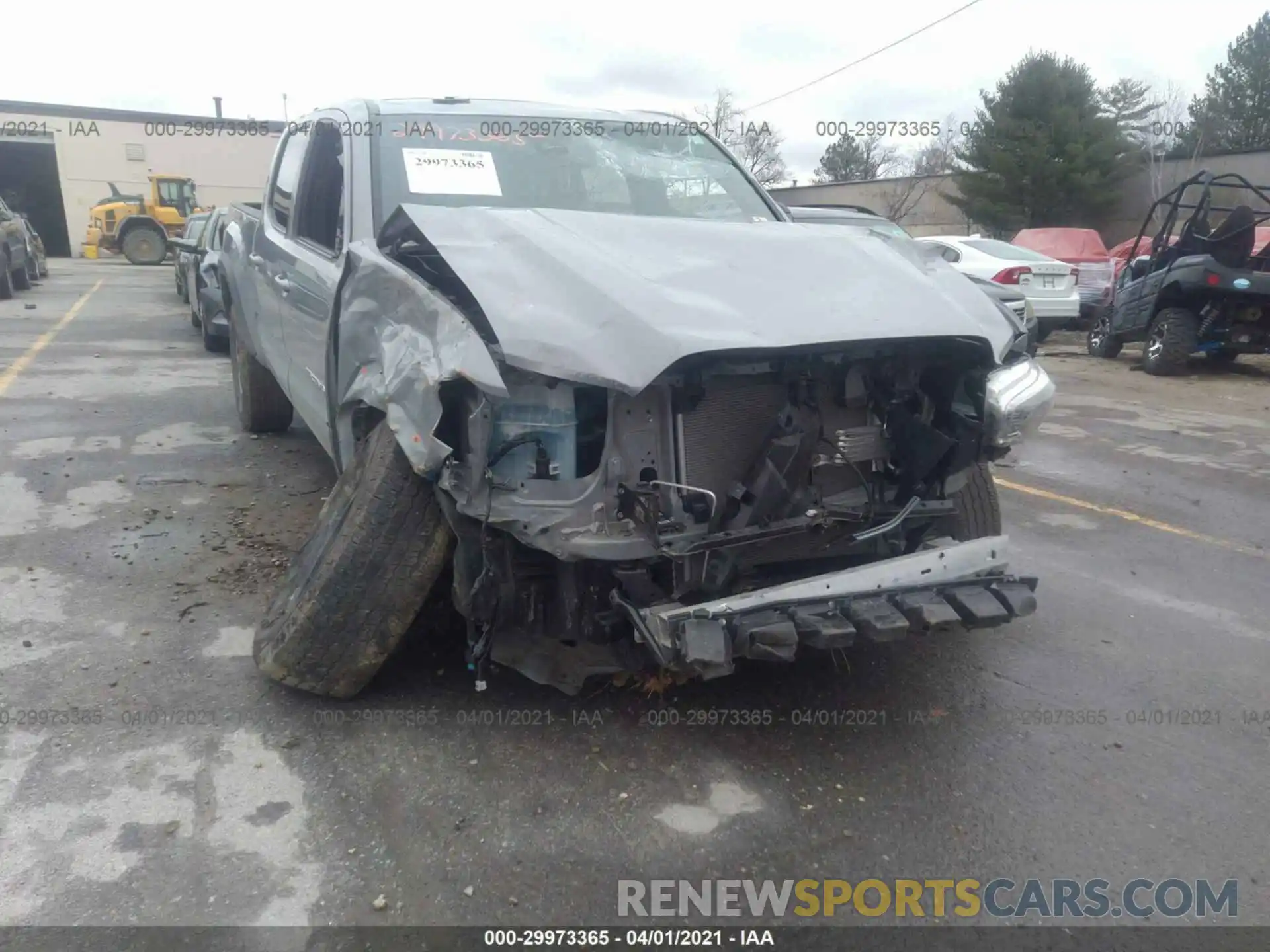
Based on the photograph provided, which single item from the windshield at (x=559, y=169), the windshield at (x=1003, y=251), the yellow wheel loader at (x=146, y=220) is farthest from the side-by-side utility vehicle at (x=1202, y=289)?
the yellow wheel loader at (x=146, y=220)

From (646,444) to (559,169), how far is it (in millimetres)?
1683

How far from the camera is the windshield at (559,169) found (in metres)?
3.69

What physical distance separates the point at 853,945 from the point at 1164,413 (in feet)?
25.6

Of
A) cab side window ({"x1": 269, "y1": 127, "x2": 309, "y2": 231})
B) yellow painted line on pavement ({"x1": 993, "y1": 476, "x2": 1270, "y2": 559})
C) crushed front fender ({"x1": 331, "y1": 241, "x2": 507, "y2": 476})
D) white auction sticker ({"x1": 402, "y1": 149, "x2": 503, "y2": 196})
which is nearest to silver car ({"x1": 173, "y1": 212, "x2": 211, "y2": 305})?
cab side window ({"x1": 269, "y1": 127, "x2": 309, "y2": 231})

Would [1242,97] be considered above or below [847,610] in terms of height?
above

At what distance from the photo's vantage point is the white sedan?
43.3 ft

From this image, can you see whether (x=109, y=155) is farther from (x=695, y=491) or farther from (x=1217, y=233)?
(x=695, y=491)

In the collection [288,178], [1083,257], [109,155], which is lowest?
[1083,257]

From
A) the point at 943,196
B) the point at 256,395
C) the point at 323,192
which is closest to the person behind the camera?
the point at 323,192

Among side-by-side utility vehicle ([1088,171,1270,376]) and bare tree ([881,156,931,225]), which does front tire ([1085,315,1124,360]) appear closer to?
side-by-side utility vehicle ([1088,171,1270,376])

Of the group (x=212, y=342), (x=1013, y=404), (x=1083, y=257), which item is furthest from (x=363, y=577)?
(x=1083, y=257)

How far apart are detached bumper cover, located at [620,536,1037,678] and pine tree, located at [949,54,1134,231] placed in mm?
27018

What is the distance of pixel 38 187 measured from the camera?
3400 centimetres

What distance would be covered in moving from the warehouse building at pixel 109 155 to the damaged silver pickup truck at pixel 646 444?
107ft
